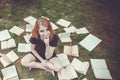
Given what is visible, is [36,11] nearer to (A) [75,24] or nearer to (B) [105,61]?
(A) [75,24]

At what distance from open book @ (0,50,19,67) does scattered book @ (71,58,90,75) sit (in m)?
0.99

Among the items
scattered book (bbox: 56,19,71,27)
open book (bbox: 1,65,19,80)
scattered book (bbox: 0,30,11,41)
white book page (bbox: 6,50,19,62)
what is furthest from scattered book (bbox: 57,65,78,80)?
scattered book (bbox: 0,30,11,41)

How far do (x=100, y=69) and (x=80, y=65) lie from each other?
33cm

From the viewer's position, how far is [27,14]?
4.88 m

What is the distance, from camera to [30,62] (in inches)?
145

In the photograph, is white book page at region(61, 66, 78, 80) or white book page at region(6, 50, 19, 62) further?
white book page at region(6, 50, 19, 62)

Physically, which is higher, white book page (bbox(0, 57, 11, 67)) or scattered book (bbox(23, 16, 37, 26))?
scattered book (bbox(23, 16, 37, 26))

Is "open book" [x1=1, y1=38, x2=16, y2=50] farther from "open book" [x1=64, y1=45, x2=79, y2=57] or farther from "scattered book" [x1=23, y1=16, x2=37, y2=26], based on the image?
"open book" [x1=64, y1=45, x2=79, y2=57]

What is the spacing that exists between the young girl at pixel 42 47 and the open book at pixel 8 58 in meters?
0.25

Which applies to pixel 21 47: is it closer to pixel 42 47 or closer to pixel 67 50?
pixel 42 47

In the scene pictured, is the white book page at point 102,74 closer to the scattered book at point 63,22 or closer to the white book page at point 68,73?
A: the white book page at point 68,73

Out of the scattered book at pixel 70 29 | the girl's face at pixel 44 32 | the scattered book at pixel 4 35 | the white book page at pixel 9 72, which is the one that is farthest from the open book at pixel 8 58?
the scattered book at pixel 70 29

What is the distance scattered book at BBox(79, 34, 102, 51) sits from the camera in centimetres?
410

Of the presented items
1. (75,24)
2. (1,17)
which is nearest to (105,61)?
(75,24)
